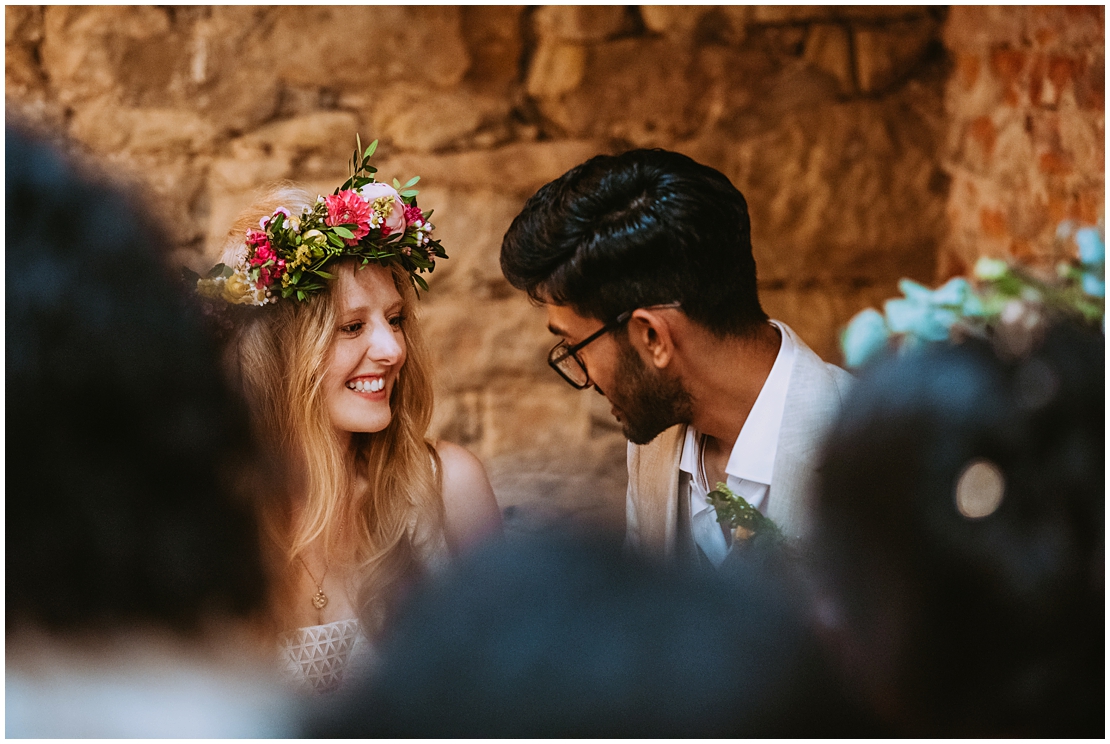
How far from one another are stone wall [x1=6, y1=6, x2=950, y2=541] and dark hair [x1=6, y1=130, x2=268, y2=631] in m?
1.30

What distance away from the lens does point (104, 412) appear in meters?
0.47

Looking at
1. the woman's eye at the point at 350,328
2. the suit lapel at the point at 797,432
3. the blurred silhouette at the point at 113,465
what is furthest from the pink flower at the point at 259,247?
the suit lapel at the point at 797,432

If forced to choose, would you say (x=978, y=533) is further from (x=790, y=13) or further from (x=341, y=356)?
(x=790, y=13)

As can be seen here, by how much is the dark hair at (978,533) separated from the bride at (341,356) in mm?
529

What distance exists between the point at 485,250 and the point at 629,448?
80 cm

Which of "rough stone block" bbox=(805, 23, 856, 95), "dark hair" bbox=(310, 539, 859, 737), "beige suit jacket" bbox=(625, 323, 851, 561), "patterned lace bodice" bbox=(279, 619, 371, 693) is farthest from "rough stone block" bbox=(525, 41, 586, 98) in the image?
"dark hair" bbox=(310, 539, 859, 737)

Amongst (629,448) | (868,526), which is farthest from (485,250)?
(868,526)

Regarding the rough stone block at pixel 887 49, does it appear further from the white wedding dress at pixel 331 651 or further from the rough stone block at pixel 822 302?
the white wedding dress at pixel 331 651

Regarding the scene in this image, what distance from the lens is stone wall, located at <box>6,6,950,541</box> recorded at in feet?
6.09

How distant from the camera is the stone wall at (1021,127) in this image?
1478mm

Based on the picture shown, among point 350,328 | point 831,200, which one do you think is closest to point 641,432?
point 350,328

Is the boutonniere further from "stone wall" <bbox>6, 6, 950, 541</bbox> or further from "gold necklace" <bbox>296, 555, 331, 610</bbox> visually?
"stone wall" <bbox>6, 6, 950, 541</bbox>

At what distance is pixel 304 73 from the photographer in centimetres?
189

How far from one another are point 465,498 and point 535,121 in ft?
3.43
